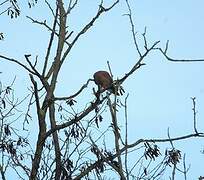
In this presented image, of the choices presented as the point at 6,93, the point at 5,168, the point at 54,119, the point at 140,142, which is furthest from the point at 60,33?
the point at 6,93

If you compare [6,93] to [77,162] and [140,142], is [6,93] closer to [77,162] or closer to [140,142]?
[77,162]

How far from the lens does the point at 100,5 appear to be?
443 cm

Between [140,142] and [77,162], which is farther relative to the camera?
[77,162]

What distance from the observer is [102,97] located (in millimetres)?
4000

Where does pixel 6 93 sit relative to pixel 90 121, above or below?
above

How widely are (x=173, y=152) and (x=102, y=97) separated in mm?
1204

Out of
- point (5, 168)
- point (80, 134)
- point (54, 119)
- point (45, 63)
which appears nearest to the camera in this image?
point (45, 63)

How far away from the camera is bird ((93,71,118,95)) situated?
392 cm

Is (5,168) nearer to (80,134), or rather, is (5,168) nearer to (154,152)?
(80,134)

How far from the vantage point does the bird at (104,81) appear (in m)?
3.92

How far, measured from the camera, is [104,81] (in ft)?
13.0

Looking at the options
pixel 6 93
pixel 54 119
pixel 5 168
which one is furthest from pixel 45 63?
pixel 6 93

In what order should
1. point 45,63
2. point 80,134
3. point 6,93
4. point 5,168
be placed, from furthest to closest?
1. point 6,93
2. point 5,168
3. point 80,134
4. point 45,63

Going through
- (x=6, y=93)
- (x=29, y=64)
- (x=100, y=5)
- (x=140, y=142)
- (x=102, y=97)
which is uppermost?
(x=6, y=93)
